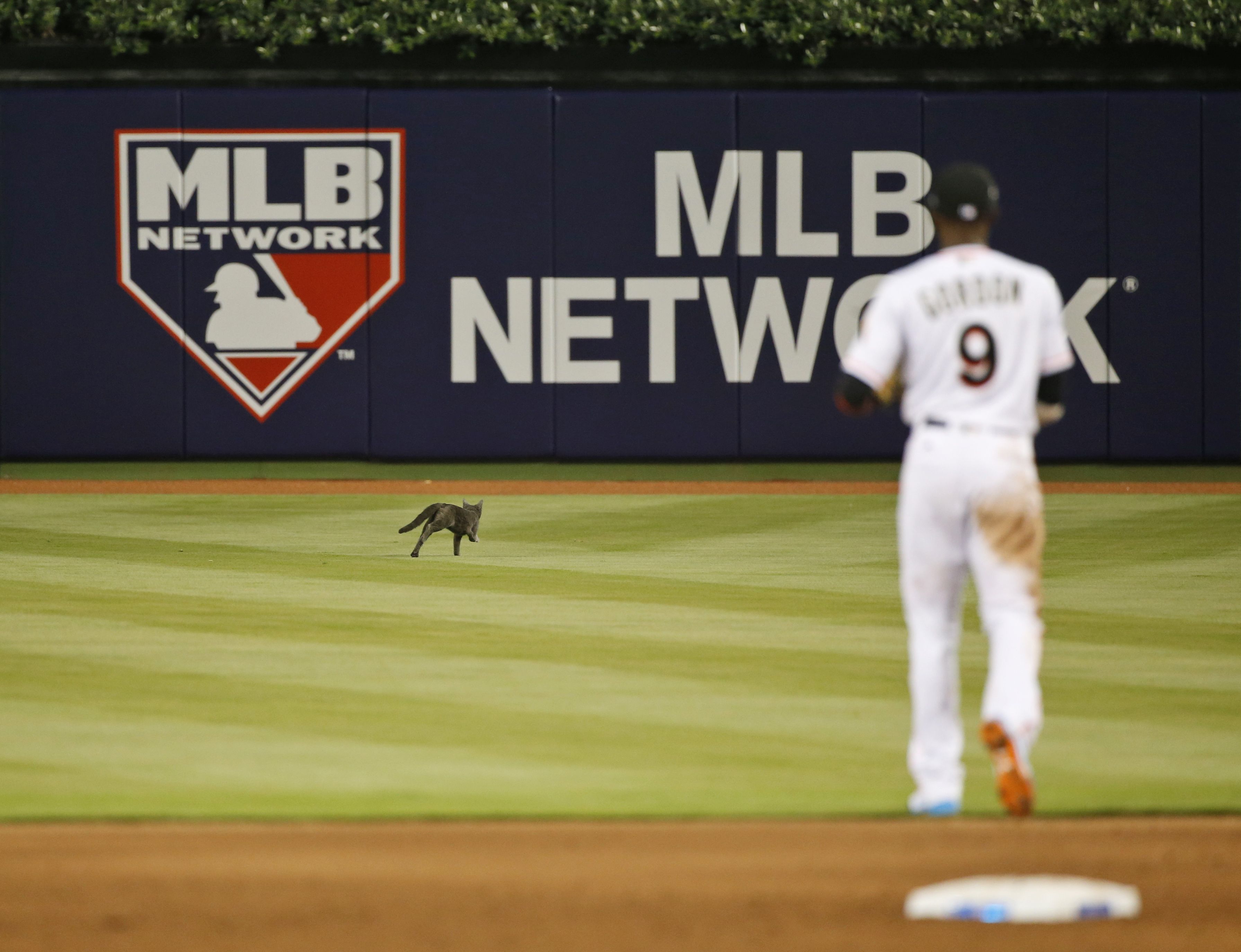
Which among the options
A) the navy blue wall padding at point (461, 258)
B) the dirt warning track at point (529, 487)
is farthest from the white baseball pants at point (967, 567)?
the navy blue wall padding at point (461, 258)

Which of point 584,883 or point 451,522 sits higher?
point 451,522

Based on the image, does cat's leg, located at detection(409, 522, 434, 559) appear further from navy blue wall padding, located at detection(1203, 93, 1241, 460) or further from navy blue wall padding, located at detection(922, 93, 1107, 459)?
navy blue wall padding, located at detection(1203, 93, 1241, 460)

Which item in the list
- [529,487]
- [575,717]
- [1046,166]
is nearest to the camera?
[575,717]

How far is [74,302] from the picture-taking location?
19.0 metres

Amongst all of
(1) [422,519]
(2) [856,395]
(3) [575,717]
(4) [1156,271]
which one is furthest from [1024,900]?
(4) [1156,271]

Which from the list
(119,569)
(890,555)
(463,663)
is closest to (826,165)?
(890,555)

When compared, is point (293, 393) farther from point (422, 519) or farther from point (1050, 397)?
point (1050, 397)

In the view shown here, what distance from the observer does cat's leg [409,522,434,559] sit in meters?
11.8

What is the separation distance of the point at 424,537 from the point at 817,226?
834 centimetres

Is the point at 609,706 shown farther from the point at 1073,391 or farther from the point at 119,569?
the point at 1073,391

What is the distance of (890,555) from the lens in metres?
12.4

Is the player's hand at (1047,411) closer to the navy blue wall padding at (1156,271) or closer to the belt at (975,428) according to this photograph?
the belt at (975,428)

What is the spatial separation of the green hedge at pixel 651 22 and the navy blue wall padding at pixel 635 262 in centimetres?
74

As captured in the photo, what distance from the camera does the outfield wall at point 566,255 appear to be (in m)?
18.8
